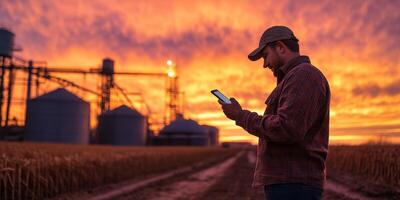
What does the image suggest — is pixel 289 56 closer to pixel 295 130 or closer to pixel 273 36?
pixel 273 36

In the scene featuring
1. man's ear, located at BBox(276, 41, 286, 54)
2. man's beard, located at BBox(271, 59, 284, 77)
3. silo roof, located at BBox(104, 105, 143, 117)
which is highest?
silo roof, located at BBox(104, 105, 143, 117)

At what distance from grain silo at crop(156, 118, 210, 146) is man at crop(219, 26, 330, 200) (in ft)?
246

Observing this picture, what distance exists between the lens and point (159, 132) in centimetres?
7875

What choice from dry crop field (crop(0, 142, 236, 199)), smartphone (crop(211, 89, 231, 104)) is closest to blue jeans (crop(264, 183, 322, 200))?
smartphone (crop(211, 89, 231, 104))

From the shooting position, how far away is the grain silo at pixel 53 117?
48188 mm

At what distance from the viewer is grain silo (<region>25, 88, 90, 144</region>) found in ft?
158

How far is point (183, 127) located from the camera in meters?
80.2

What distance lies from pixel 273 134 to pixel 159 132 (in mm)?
76159

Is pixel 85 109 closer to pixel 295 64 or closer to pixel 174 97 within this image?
pixel 174 97

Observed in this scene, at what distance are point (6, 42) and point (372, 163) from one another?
40.1 m

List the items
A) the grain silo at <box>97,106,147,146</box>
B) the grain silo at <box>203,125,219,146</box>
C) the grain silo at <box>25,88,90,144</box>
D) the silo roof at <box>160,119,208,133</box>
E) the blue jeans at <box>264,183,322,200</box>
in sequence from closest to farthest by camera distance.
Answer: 1. the blue jeans at <box>264,183,322,200</box>
2. the grain silo at <box>25,88,90,144</box>
3. the grain silo at <box>97,106,147,146</box>
4. the silo roof at <box>160,119,208,133</box>
5. the grain silo at <box>203,125,219,146</box>

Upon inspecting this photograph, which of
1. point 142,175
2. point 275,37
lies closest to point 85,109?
point 142,175

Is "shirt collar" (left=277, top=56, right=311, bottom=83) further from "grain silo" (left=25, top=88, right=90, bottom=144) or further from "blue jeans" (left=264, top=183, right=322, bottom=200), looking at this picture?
"grain silo" (left=25, top=88, right=90, bottom=144)

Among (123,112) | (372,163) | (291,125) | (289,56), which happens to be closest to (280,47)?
(289,56)
